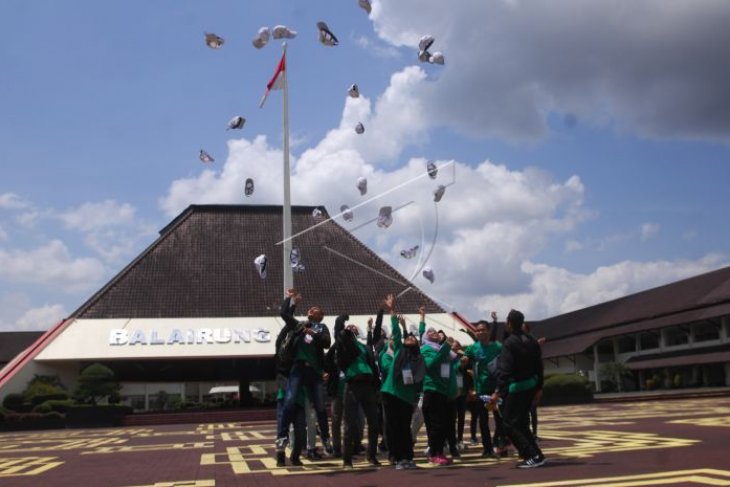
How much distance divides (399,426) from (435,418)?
1.31 ft

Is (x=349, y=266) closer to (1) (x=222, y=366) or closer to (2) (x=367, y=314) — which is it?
(2) (x=367, y=314)

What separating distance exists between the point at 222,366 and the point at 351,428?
30339 mm

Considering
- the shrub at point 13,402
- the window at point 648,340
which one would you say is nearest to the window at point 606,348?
the window at point 648,340

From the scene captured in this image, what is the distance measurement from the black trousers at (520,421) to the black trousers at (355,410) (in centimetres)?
147

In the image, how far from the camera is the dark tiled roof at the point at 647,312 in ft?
143

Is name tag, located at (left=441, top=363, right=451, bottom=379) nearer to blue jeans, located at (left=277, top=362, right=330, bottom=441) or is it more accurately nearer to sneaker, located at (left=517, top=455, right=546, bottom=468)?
sneaker, located at (left=517, top=455, right=546, bottom=468)

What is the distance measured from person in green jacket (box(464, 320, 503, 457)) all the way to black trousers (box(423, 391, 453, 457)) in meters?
1.13

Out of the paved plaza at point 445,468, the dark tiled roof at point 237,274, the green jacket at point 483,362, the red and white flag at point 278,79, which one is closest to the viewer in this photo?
the paved plaza at point 445,468

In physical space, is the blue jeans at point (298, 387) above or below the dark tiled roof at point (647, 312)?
below

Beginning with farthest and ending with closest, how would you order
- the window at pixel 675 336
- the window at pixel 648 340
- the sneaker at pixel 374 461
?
the window at pixel 648 340 → the window at pixel 675 336 → the sneaker at pixel 374 461

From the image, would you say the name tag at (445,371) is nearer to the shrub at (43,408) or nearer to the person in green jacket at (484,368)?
the person in green jacket at (484,368)

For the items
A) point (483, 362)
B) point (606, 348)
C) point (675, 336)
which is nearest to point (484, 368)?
point (483, 362)

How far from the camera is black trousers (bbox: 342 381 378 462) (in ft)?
26.1

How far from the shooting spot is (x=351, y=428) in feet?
26.2
